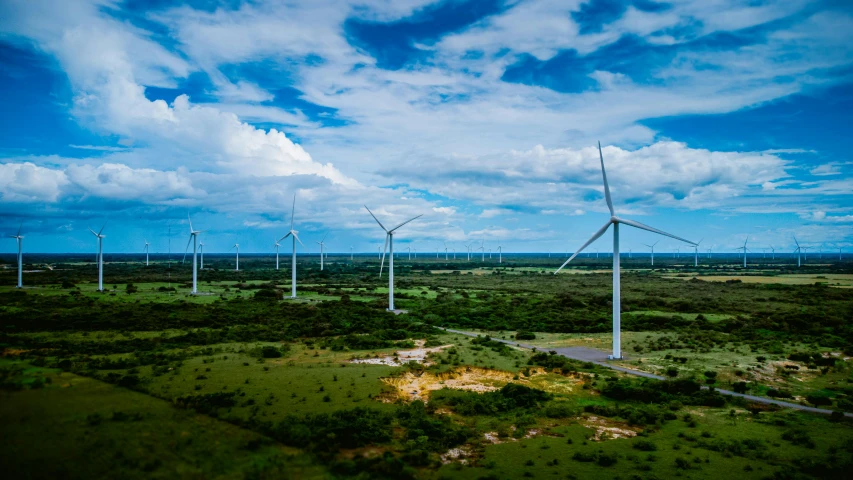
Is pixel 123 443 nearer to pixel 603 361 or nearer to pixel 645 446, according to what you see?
pixel 645 446

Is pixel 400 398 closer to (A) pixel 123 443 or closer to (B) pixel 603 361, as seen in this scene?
(A) pixel 123 443

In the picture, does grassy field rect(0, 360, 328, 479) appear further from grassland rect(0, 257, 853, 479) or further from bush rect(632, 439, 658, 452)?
bush rect(632, 439, 658, 452)

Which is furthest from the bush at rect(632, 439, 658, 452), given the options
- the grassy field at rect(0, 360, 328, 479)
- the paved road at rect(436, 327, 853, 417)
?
the grassy field at rect(0, 360, 328, 479)

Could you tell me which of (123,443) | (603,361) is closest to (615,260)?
(603,361)

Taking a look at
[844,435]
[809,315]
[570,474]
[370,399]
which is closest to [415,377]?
[370,399]

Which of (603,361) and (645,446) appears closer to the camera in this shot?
(645,446)

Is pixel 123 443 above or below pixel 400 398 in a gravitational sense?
above

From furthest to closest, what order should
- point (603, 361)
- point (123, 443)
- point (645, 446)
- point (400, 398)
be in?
point (603, 361) < point (400, 398) < point (645, 446) < point (123, 443)

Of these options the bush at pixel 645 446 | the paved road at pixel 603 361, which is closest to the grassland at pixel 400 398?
the bush at pixel 645 446

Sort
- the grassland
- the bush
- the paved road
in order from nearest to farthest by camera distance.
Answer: the grassland < the bush < the paved road

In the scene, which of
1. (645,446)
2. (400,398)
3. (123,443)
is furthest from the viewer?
(400,398)

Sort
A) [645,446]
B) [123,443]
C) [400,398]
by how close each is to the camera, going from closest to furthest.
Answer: [123,443] < [645,446] < [400,398]
